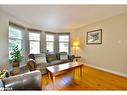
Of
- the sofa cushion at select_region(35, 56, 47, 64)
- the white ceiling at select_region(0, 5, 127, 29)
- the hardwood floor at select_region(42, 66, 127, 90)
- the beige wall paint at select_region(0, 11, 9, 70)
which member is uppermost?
the white ceiling at select_region(0, 5, 127, 29)

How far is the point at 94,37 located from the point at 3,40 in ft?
13.0

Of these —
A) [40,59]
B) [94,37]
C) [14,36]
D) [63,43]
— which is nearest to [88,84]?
[40,59]

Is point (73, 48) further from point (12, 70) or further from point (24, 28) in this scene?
point (12, 70)

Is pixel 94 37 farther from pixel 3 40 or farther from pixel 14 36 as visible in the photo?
pixel 3 40

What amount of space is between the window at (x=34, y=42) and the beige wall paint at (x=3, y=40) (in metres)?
1.99

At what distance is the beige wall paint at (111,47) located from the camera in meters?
3.82

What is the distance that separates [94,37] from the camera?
17.5 ft

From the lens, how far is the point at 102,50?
4824 mm

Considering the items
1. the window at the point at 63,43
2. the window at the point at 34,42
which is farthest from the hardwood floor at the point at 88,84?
the window at the point at 63,43

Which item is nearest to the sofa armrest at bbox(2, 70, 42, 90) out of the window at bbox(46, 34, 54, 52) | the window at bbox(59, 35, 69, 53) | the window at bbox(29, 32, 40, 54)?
the window at bbox(29, 32, 40, 54)

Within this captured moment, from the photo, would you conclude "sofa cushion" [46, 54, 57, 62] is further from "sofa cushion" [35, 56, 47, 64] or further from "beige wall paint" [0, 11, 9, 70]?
"beige wall paint" [0, 11, 9, 70]

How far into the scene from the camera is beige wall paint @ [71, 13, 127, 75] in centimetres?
382

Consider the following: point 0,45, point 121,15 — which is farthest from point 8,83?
point 121,15

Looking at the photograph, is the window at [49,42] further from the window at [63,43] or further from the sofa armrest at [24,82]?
the sofa armrest at [24,82]
